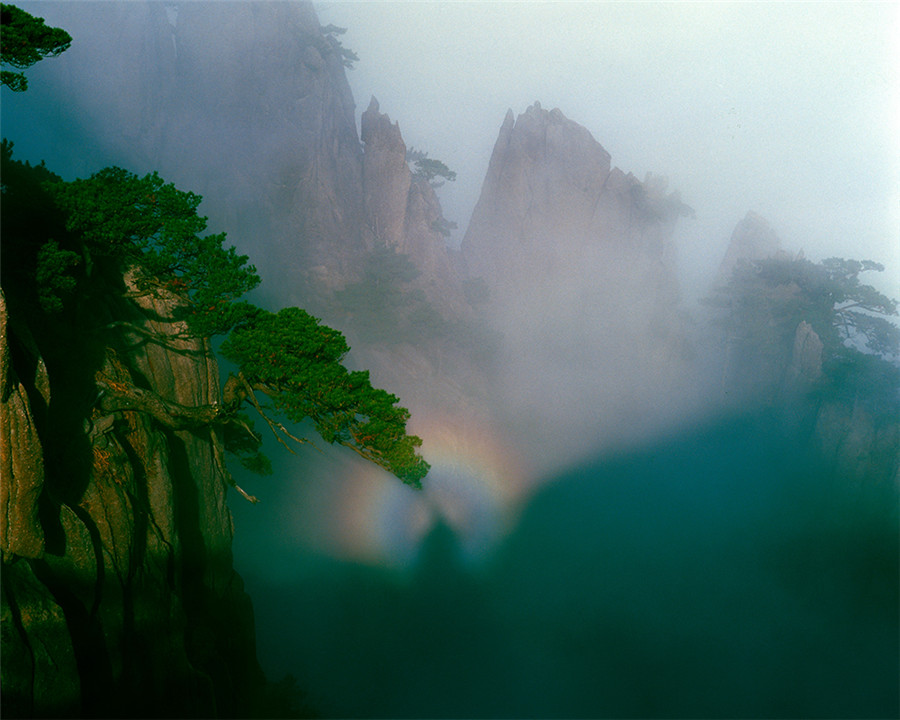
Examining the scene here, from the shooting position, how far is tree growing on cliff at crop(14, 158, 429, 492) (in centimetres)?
854

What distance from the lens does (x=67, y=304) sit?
30.0 feet

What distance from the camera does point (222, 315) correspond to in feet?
29.0

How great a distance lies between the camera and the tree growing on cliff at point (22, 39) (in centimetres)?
635

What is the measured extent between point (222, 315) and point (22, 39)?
3976mm

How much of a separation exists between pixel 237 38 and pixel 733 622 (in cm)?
3855

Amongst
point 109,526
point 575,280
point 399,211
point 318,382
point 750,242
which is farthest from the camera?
point 750,242

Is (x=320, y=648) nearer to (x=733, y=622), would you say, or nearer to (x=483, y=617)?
(x=483, y=617)

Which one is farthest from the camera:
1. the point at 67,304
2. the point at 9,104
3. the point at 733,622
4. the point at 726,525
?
the point at 726,525

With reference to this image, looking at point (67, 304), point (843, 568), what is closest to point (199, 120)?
point (67, 304)

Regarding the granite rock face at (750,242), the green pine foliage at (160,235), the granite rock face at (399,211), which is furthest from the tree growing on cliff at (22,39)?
the granite rock face at (750,242)

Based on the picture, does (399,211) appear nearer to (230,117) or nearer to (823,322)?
(230,117)

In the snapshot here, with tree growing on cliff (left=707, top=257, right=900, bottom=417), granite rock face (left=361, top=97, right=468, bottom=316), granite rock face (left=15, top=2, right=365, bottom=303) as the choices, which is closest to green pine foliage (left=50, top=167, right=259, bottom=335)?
granite rock face (left=15, top=2, right=365, bottom=303)

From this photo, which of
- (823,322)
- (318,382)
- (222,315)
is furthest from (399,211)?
(318,382)

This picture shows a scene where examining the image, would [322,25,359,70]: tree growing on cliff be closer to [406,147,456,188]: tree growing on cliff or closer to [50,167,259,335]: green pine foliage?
[406,147,456,188]: tree growing on cliff
